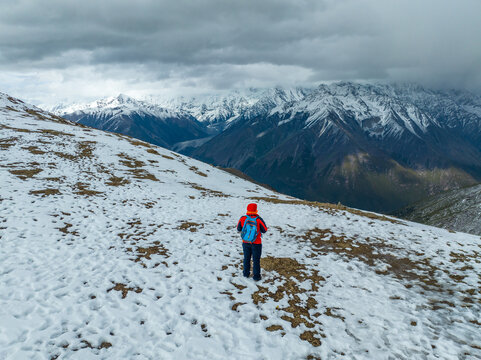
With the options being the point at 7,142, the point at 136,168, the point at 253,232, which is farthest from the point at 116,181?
the point at 253,232

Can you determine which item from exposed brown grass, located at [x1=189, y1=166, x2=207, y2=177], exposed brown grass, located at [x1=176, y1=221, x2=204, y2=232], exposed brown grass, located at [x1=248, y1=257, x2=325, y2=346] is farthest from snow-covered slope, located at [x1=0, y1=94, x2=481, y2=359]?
exposed brown grass, located at [x1=189, y1=166, x2=207, y2=177]

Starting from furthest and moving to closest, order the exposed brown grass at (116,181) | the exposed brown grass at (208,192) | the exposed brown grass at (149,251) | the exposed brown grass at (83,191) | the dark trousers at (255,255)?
1. the exposed brown grass at (208,192)
2. the exposed brown grass at (116,181)
3. the exposed brown grass at (83,191)
4. the exposed brown grass at (149,251)
5. the dark trousers at (255,255)

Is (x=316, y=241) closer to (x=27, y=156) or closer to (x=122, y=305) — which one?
(x=122, y=305)

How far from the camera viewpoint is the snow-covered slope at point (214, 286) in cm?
855

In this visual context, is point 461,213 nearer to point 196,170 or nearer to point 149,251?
point 196,170

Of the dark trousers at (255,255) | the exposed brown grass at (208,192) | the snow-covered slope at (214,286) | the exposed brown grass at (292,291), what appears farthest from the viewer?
the exposed brown grass at (208,192)

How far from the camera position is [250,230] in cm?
1200

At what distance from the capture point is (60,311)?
9.32 metres

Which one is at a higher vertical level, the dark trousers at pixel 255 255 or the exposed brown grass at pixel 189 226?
the dark trousers at pixel 255 255

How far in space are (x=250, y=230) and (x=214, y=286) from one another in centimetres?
304

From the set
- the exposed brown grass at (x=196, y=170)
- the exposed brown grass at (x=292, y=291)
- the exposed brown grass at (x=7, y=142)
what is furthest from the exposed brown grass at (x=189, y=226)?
the exposed brown grass at (x=7, y=142)

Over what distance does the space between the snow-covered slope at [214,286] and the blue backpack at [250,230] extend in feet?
7.39

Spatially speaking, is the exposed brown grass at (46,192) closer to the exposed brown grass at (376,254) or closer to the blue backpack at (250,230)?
the blue backpack at (250,230)

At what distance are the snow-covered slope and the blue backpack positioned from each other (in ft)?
7.39
